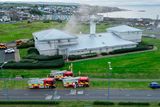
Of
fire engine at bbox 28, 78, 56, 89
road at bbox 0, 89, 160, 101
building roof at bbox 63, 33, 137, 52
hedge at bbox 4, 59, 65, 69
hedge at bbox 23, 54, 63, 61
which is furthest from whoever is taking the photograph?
building roof at bbox 63, 33, 137, 52

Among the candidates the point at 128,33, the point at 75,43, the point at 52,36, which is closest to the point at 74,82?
the point at 75,43

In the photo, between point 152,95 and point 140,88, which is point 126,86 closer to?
point 140,88

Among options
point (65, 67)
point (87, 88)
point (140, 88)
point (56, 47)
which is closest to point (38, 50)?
point (56, 47)

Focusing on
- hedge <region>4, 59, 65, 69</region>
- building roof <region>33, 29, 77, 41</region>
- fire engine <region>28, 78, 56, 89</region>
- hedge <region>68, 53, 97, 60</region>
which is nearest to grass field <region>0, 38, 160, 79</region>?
hedge <region>4, 59, 65, 69</region>

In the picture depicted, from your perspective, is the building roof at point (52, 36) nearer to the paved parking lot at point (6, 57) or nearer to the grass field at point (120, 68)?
the paved parking lot at point (6, 57)

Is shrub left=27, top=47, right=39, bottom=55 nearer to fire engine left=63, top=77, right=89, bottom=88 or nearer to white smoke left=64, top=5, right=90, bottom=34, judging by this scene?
white smoke left=64, top=5, right=90, bottom=34
